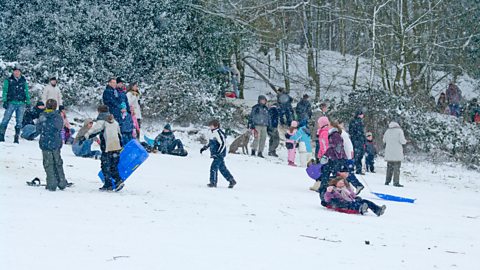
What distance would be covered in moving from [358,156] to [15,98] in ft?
30.7

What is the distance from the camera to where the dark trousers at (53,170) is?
12.5 meters

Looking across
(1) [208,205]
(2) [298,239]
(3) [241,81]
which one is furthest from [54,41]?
(2) [298,239]

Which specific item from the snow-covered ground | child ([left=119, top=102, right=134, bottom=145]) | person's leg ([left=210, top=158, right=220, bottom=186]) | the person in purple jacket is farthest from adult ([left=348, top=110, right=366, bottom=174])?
person's leg ([left=210, top=158, right=220, bottom=186])

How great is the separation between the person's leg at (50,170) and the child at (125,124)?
4.62 metres

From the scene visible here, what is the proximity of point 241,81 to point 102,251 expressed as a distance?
81.0ft

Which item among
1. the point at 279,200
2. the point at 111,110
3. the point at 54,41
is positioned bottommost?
the point at 279,200

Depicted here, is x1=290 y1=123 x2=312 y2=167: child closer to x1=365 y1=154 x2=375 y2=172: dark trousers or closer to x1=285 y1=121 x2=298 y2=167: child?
x1=285 y1=121 x2=298 y2=167: child

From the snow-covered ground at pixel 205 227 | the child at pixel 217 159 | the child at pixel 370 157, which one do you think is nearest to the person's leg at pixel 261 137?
the child at pixel 370 157

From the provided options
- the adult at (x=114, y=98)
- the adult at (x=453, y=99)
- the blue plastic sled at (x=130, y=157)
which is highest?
the adult at (x=453, y=99)

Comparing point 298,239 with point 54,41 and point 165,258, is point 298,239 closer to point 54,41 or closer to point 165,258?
point 165,258

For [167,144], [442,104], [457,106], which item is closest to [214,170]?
[167,144]

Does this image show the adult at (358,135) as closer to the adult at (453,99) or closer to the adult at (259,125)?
the adult at (259,125)

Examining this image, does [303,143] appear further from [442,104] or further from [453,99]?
[442,104]

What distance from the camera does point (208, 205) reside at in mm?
12008
